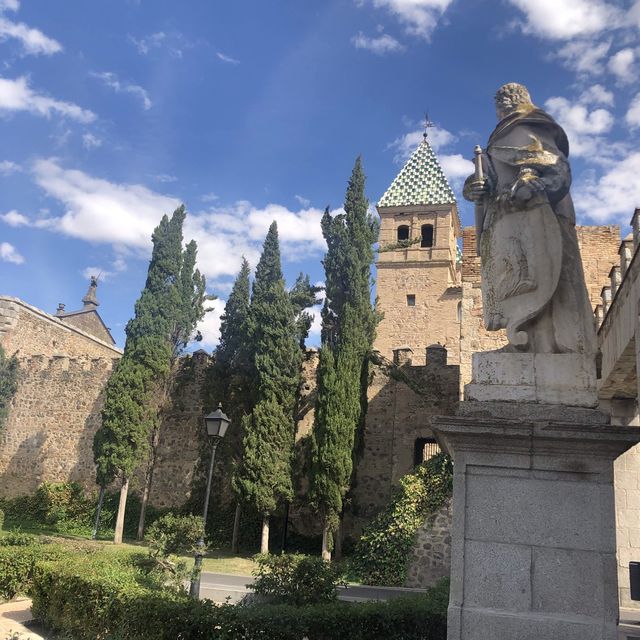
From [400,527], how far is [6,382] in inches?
713

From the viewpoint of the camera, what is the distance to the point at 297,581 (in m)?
6.49

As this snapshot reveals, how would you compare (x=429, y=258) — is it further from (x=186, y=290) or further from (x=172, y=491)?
(x=172, y=491)

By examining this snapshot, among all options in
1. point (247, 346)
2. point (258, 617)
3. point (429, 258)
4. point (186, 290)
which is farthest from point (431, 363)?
point (258, 617)

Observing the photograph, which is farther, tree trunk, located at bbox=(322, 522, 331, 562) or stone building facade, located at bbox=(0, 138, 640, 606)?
tree trunk, located at bbox=(322, 522, 331, 562)

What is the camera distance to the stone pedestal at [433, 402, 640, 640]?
131 inches

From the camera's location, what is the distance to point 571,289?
3918 millimetres

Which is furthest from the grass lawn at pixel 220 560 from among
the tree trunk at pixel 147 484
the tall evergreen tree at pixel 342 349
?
the tall evergreen tree at pixel 342 349

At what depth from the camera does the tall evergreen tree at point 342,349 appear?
608 inches

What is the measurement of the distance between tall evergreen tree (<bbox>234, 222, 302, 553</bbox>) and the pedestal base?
12926mm

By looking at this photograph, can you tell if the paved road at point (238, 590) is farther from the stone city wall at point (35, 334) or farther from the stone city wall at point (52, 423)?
the stone city wall at point (35, 334)

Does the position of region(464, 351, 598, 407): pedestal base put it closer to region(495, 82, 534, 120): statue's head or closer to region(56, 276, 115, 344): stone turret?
region(495, 82, 534, 120): statue's head

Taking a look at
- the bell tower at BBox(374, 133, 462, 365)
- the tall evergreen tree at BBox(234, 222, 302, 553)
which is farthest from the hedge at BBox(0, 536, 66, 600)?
the bell tower at BBox(374, 133, 462, 365)

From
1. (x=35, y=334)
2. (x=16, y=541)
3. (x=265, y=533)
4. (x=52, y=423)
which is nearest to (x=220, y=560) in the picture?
(x=265, y=533)

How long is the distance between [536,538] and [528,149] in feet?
8.35
